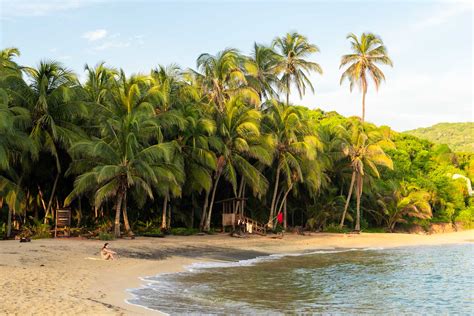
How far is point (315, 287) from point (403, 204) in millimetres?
27085

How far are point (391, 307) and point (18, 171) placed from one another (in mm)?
19712

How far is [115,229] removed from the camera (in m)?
24.9

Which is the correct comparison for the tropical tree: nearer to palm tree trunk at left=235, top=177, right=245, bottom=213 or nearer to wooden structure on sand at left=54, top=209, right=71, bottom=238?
wooden structure on sand at left=54, top=209, right=71, bottom=238

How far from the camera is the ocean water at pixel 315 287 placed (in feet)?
40.8

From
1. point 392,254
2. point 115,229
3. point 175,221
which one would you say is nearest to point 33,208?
point 115,229

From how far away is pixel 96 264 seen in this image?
17.2 metres

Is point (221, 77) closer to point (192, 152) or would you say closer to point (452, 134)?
point (192, 152)

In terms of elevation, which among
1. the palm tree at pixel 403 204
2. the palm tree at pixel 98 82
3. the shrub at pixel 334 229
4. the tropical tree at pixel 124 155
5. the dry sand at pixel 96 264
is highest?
the palm tree at pixel 98 82

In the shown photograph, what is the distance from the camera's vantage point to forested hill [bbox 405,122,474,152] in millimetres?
100344

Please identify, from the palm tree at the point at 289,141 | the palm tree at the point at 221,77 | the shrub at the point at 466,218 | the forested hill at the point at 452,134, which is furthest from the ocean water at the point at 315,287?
the forested hill at the point at 452,134

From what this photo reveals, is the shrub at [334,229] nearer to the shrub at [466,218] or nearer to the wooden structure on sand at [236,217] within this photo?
the wooden structure on sand at [236,217]

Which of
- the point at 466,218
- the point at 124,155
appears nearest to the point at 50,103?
the point at 124,155

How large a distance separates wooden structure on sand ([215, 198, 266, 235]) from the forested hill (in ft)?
241

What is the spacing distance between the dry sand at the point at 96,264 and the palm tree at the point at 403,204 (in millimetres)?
8767
